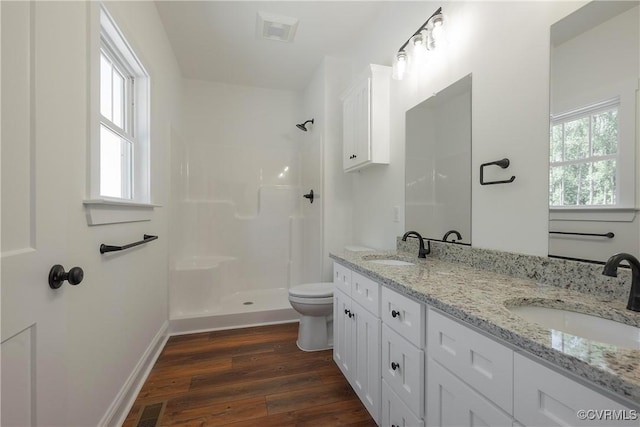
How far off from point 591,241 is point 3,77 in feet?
5.56

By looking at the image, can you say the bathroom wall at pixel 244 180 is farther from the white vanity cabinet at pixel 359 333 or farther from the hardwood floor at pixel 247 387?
the white vanity cabinet at pixel 359 333

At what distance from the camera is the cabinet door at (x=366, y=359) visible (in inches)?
50.8

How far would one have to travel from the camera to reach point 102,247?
1234 millimetres

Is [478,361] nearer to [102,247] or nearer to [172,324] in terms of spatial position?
[102,247]

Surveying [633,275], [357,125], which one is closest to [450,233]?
[633,275]

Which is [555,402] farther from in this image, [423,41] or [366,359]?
[423,41]

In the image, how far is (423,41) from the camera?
1.62 meters

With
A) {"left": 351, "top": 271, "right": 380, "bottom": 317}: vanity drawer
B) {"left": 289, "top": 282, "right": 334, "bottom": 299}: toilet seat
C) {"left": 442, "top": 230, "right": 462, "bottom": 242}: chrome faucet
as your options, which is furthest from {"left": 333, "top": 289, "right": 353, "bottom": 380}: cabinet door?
{"left": 442, "top": 230, "right": 462, "bottom": 242}: chrome faucet

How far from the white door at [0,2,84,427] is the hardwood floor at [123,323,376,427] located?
2.66 feet

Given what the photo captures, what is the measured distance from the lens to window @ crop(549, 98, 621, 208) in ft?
2.64

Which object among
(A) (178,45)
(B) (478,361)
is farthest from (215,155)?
(B) (478,361)

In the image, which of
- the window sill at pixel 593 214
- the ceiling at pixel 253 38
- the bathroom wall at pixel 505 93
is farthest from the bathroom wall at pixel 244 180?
the window sill at pixel 593 214

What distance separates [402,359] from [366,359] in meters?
0.37

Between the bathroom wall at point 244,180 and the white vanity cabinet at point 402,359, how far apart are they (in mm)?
2229
